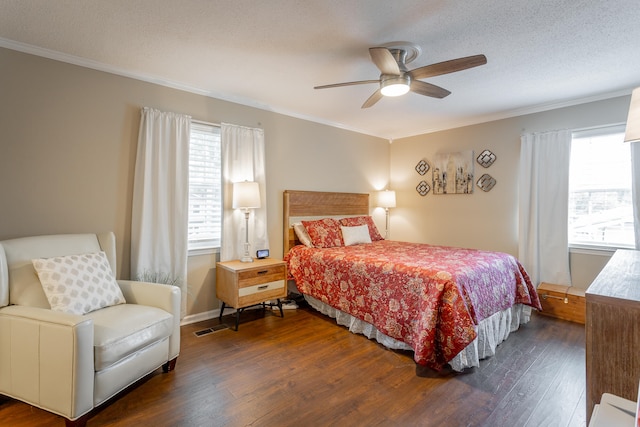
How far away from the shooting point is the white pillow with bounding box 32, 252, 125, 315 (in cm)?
194

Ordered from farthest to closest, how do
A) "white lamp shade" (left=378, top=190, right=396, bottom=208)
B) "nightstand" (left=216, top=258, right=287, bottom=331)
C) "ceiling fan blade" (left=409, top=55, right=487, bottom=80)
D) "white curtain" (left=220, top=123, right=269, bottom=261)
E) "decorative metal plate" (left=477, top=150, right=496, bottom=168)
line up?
"white lamp shade" (left=378, top=190, right=396, bottom=208) → "decorative metal plate" (left=477, top=150, right=496, bottom=168) → "white curtain" (left=220, top=123, right=269, bottom=261) → "nightstand" (left=216, top=258, right=287, bottom=331) → "ceiling fan blade" (left=409, top=55, right=487, bottom=80)

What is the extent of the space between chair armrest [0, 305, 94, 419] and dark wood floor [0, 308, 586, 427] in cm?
19

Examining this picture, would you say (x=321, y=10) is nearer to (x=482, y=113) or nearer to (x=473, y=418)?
(x=473, y=418)

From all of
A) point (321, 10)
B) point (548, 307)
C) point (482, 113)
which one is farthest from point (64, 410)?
point (482, 113)

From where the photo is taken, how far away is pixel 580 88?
3.15 meters

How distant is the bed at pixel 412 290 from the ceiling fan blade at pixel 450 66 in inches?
59.5

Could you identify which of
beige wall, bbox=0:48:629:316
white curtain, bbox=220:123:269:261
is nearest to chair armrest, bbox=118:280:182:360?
beige wall, bbox=0:48:629:316

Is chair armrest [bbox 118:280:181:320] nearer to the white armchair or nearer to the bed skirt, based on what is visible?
the white armchair

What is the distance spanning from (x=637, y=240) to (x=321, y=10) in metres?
3.83

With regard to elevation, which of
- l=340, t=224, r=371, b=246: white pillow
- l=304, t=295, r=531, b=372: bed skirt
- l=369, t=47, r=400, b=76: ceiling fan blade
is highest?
l=369, t=47, r=400, b=76: ceiling fan blade

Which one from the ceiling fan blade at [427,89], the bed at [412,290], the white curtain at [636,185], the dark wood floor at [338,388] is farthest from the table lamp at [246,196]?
the white curtain at [636,185]

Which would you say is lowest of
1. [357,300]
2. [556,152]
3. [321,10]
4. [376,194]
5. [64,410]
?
[64,410]

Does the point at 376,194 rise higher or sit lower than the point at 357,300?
higher

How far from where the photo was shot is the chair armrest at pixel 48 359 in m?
1.58
